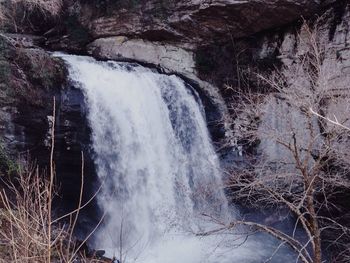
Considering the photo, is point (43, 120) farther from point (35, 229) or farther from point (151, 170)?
point (35, 229)

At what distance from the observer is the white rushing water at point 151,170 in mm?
8906

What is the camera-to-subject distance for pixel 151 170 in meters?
9.65

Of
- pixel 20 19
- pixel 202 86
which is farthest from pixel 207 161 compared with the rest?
pixel 20 19

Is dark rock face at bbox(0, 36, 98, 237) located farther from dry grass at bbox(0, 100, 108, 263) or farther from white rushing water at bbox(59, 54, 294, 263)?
dry grass at bbox(0, 100, 108, 263)

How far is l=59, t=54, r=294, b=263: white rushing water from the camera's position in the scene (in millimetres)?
8906

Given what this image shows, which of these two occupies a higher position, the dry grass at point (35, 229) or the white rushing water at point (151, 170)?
the dry grass at point (35, 229)

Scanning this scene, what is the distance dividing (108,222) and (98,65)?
3.76 m

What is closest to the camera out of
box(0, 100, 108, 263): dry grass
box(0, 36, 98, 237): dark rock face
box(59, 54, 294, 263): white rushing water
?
box(0, 100, 108, 263): dry grass

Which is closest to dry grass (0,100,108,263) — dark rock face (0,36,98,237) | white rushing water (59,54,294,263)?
dark rock face (0,36,98,237)

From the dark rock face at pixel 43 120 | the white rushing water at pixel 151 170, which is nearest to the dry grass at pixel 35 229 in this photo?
the dark rock face at pixel 43 120

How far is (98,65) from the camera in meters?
10.5

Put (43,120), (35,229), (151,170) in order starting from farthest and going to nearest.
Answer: (151,170), (43,120), (35,229)

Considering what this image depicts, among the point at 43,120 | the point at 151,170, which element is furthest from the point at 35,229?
the point at 151,170

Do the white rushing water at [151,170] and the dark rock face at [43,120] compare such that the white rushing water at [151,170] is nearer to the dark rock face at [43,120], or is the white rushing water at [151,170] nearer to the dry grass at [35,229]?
the dark rock face at [43,120]
